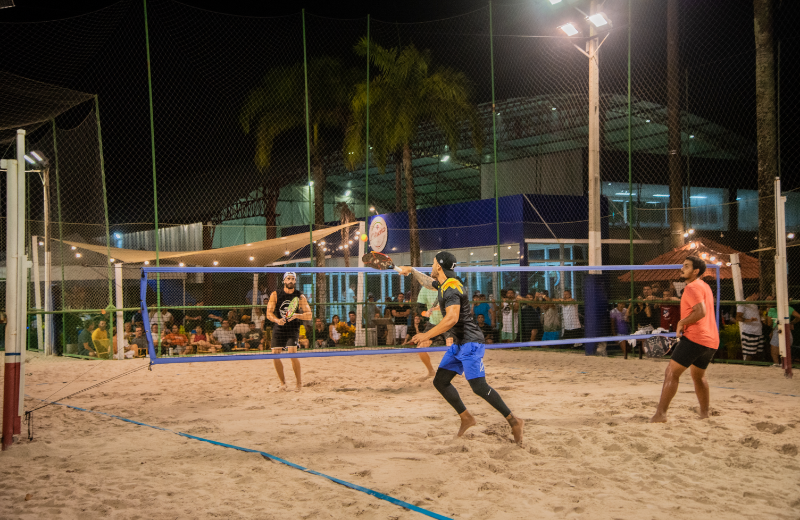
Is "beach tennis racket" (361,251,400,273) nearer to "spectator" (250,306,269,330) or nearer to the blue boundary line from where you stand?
the blue boundary line

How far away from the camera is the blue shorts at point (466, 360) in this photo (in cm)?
586

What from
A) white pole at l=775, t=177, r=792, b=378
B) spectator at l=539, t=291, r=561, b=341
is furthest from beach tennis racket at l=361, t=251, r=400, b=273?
spectator at l=539, t=291, r=561, b=341

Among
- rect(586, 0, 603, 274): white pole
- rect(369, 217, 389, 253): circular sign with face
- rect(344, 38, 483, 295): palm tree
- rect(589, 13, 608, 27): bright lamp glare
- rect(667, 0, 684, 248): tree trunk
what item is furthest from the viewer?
rect(369, 217, 389, 253): circular sign with face

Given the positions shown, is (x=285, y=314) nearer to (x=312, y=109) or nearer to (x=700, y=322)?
(x=700, y=322)

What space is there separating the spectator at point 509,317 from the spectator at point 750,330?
4.79 m

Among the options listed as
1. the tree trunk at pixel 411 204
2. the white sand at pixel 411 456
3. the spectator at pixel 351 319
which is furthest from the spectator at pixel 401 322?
the white sand at pixel 411 456

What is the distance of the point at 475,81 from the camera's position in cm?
1841

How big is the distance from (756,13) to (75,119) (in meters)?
15.1

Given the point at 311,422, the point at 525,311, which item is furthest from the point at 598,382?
the point at 525,311

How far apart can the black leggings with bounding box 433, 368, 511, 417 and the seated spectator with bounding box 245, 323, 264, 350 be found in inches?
338

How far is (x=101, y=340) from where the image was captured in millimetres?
14156

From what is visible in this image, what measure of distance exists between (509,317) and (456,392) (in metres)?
9.83

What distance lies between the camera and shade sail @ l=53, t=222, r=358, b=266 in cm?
1585

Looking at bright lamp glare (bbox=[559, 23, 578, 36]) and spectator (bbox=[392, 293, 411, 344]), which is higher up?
bright lamp glare (bbox=[559, 23, 578, 36])
